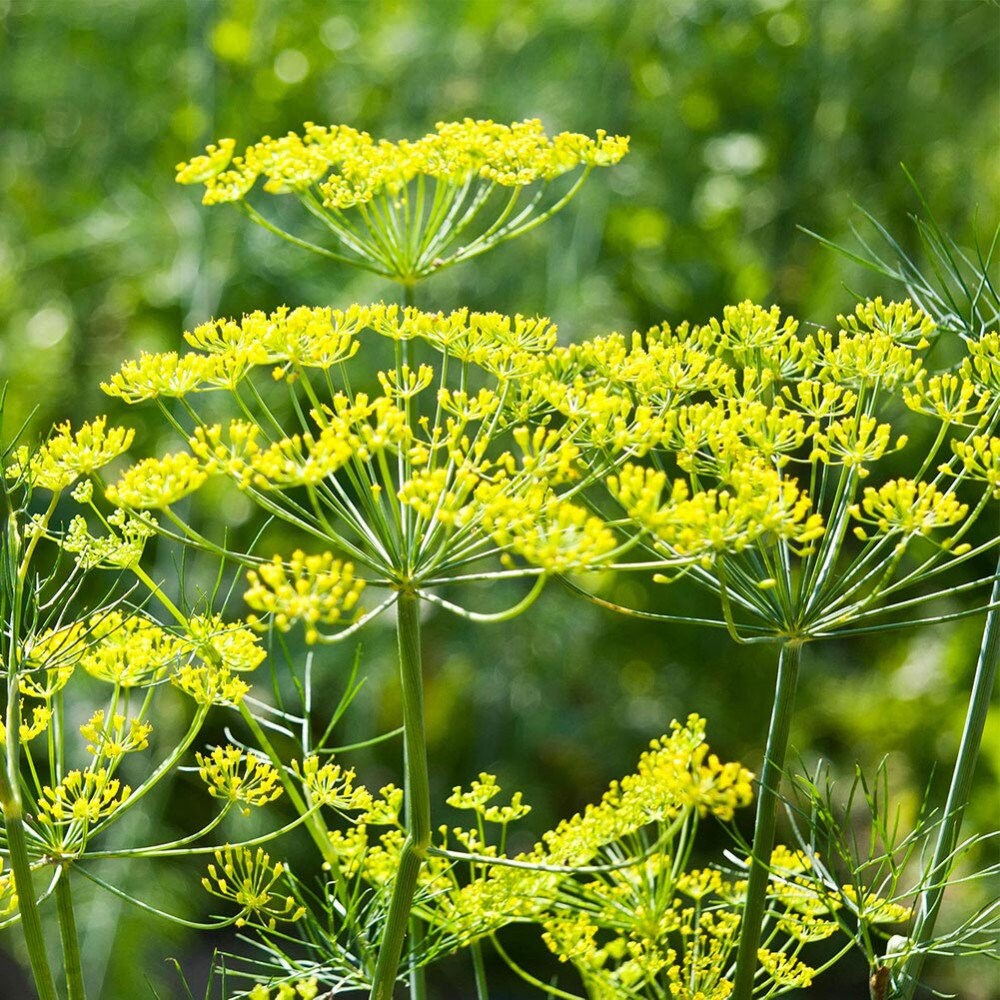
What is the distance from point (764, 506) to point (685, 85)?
247 cm

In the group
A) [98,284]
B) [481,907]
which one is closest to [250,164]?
[481,907]

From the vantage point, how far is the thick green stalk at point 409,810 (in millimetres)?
519

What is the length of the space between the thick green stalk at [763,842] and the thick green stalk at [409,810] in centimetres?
14

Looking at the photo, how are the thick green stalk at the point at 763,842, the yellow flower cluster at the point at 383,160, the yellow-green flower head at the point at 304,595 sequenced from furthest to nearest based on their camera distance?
the yellow flower cluster at the point at 383,160, the thick green stalk at the point at 763,842, the yellow-green flower head at the point at 304,595

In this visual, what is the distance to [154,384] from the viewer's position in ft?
1.89

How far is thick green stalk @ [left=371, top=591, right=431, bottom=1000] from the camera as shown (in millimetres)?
519

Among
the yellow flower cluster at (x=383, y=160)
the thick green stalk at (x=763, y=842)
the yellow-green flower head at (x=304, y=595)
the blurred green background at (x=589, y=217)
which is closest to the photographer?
the yellow-green flower head at (x=304, y=595)

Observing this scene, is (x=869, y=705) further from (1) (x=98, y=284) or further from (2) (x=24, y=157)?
(2) (x=24, y=157)

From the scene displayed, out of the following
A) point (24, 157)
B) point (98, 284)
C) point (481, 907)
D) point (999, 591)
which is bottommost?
point (98, 284)

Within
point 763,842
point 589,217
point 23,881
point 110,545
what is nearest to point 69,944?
point 23,881

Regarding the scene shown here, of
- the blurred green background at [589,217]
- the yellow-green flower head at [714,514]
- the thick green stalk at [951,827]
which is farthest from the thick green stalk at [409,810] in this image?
the blurred green background at [589,217]

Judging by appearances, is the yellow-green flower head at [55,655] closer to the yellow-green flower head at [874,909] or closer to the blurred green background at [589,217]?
the yellow-green flower head at [874,909]

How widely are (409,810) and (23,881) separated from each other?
148 mm

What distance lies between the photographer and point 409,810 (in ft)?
1.72
